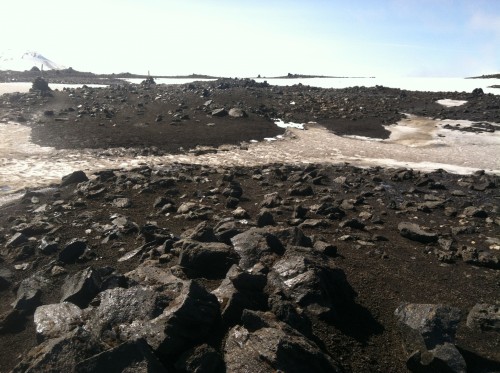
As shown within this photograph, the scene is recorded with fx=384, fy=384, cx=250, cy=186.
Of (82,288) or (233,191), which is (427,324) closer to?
(82,288)

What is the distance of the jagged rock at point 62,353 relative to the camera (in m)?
5.17

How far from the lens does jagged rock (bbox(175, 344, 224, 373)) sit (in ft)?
17.9

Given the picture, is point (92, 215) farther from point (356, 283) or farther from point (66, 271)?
point (356, 283)

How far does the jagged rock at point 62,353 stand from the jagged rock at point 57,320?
79 cm

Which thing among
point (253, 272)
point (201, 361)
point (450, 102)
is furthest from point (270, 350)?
point (450, 102)

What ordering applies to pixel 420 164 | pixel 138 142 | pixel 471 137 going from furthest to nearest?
pixel 471 137 < pixel 138 142 < pixel 420 164

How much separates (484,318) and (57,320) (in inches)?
306

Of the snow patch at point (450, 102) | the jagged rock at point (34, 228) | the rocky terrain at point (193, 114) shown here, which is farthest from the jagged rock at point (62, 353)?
the snow patch at point (450, 102)

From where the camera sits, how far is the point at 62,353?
5289 mm

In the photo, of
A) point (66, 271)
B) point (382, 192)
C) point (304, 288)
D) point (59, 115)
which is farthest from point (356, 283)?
point (59, 115)

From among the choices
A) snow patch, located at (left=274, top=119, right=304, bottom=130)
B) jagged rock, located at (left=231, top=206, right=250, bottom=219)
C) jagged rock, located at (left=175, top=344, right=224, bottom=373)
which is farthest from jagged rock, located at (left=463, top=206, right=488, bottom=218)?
snow patch, located at (left=274, top=119, right=304, bottom=130)

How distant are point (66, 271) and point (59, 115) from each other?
83.1 feet

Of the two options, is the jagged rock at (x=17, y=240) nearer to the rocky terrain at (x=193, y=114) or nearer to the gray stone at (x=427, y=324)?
the gray stone at (x=427, y=324)

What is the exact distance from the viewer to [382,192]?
1630 cm
